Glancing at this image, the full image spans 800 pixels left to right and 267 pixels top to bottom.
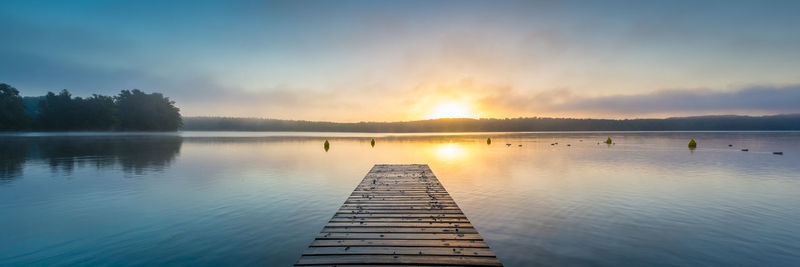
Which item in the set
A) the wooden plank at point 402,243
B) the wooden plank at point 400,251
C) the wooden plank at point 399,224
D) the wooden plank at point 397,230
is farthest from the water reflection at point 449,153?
the wooden plank at point 400,251

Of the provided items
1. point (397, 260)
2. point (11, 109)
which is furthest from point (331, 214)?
point (11, 109)

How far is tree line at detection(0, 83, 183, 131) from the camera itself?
310 ft

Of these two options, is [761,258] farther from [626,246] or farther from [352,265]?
[352,265]

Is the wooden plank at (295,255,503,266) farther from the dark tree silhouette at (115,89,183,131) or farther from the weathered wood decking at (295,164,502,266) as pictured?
the dark tree silhouette at (115,89,183,131)

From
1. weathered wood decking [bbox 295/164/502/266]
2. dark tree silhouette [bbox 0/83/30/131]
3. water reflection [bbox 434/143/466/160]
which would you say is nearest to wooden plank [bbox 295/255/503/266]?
weathered wood decking [bbox 295/164/502/266]

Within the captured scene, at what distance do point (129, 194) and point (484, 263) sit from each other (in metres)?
19.5

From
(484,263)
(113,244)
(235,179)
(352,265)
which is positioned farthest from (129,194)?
(484,263)

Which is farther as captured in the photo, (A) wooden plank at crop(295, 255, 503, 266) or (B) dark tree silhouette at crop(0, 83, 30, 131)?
(B) dark tree silhouette at crop(0, 83, 30, 131)

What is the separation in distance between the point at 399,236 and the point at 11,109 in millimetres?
142281

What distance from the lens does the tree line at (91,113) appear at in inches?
3718

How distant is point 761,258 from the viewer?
9383 millimetres

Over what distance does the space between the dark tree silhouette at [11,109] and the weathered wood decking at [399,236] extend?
443ft

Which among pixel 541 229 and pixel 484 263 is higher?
pixel 484 263

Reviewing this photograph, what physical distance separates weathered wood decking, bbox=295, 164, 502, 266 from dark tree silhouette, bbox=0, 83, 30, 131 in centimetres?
13513
